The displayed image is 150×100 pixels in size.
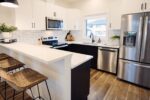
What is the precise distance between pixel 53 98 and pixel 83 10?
3697 mm

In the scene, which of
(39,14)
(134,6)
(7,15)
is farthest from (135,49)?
(7,15)

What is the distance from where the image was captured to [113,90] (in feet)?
8.54

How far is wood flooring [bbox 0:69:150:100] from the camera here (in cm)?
232

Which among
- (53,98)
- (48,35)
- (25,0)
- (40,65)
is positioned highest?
(25,0)

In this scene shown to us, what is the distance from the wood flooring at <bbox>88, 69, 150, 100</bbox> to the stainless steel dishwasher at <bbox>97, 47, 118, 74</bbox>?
33cm

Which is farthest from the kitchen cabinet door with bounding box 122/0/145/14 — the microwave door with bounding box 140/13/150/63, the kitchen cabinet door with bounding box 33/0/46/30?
the kitchen cabinet door with bounding box 33/0/46/30

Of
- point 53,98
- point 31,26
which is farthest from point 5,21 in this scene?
point 53,98

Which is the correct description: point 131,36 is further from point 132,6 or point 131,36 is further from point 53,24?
point 53,24

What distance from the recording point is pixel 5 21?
287 centimetres

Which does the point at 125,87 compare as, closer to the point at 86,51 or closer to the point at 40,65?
the point at 86,51

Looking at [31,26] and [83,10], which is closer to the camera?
[31,26]

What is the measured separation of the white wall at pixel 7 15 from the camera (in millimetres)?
2794

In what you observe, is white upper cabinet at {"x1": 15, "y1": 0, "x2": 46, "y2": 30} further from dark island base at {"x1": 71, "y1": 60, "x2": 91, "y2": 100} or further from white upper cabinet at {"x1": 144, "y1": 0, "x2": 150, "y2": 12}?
white upper cabinet at {"x1": 144, "y1": 0, "x2": 150, "y2": 12}

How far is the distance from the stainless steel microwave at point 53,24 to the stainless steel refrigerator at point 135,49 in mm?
2113
